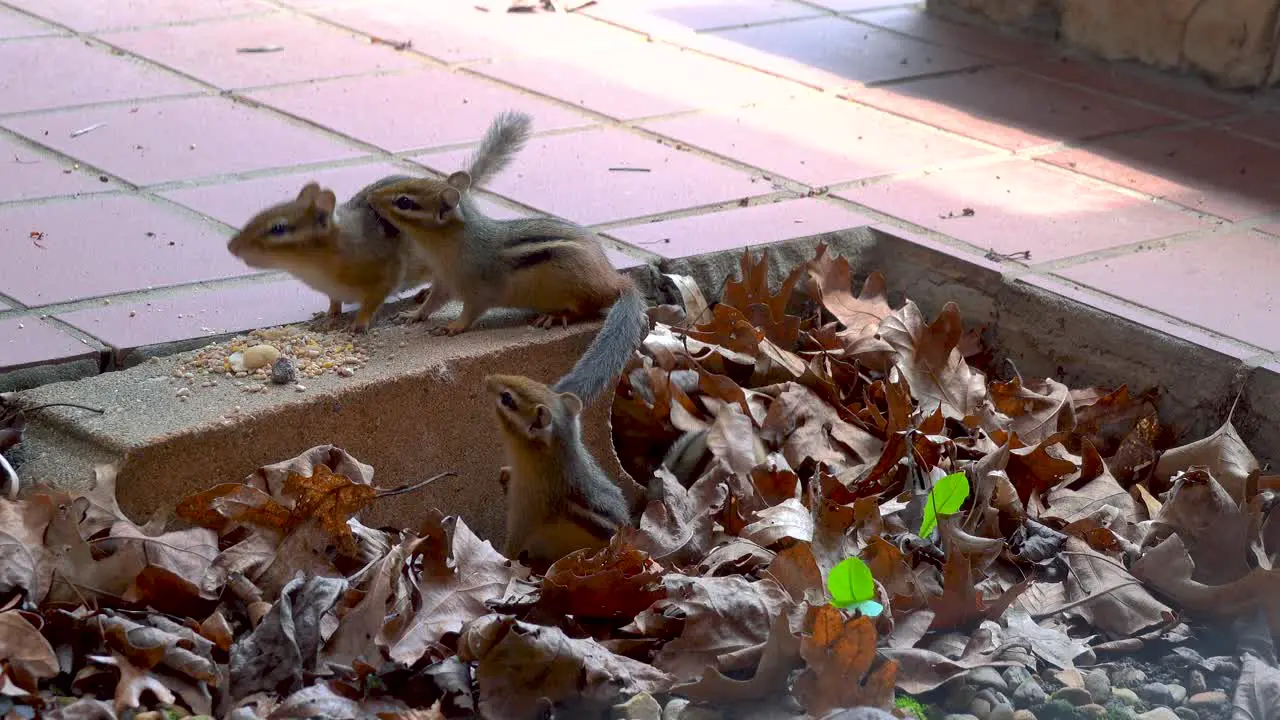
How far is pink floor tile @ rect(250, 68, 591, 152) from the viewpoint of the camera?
532 centimetres

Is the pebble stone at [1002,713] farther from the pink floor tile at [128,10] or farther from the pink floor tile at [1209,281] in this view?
the pink floor tile at [128,10]

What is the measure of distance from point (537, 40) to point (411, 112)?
4.03 feet

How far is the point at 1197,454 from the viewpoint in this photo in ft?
12.5

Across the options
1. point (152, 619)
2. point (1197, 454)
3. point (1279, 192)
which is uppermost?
point (1279, 192)

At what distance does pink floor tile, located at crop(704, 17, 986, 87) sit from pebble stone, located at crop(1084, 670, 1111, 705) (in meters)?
3.55

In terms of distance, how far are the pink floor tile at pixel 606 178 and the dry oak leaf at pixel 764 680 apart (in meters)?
1.98

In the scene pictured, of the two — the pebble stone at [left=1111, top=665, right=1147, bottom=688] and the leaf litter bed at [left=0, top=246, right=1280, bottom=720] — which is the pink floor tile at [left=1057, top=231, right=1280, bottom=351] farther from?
the pebble stone at [left=1111, top=665, right=1147, bottom=688]

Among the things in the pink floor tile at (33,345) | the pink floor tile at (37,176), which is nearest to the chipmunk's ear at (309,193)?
the pink floor tile at (33,345)

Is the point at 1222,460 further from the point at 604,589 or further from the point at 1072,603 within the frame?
the point at 604,589

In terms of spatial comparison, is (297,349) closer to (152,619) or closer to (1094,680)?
(152,619)

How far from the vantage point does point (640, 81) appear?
6.10m

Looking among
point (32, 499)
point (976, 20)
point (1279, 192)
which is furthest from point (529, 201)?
point (976, 20)

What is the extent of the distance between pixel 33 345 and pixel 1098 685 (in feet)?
7.74

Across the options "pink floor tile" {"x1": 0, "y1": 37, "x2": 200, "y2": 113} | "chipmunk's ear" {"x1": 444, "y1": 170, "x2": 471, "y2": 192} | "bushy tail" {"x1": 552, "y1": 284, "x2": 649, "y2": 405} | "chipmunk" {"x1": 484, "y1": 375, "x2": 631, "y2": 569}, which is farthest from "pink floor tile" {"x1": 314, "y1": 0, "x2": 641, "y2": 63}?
"chipmunk" {"x1": 484, "y1": 375, "x2": 631, "y2": 569}
